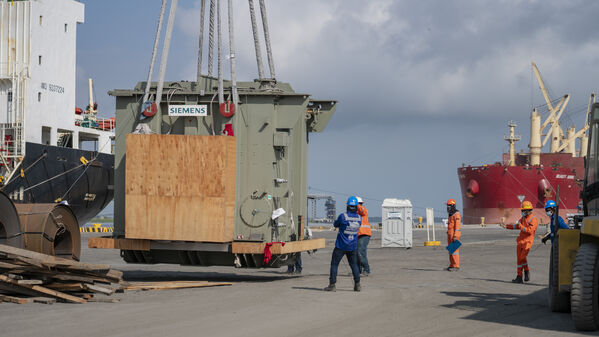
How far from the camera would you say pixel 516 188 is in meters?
70.6

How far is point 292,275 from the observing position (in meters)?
17.2

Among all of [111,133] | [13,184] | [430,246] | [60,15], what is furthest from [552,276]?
[111,133]

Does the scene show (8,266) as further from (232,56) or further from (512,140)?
(512,140)

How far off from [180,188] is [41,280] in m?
3.65

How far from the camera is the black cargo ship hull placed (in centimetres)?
3183

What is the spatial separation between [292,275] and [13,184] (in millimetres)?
18251

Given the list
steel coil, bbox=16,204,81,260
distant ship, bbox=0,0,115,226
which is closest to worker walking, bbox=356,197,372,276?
steel coil, bbox=16,204,81,260

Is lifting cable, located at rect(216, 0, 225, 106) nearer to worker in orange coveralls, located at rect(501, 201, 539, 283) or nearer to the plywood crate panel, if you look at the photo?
the plywood crate panel

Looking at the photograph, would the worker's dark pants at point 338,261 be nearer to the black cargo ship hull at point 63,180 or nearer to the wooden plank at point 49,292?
the wooden plank at point 49,292

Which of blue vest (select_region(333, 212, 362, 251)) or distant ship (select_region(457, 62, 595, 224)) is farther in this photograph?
distant ship (select_region(457, 62, 595, 224))

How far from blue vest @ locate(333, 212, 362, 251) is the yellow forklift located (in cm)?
350

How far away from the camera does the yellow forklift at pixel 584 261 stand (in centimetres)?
857

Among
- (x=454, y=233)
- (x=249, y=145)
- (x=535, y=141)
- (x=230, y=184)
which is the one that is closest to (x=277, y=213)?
(x=230, y=184)

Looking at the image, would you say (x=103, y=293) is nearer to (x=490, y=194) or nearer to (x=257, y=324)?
(x=257, y=324)
